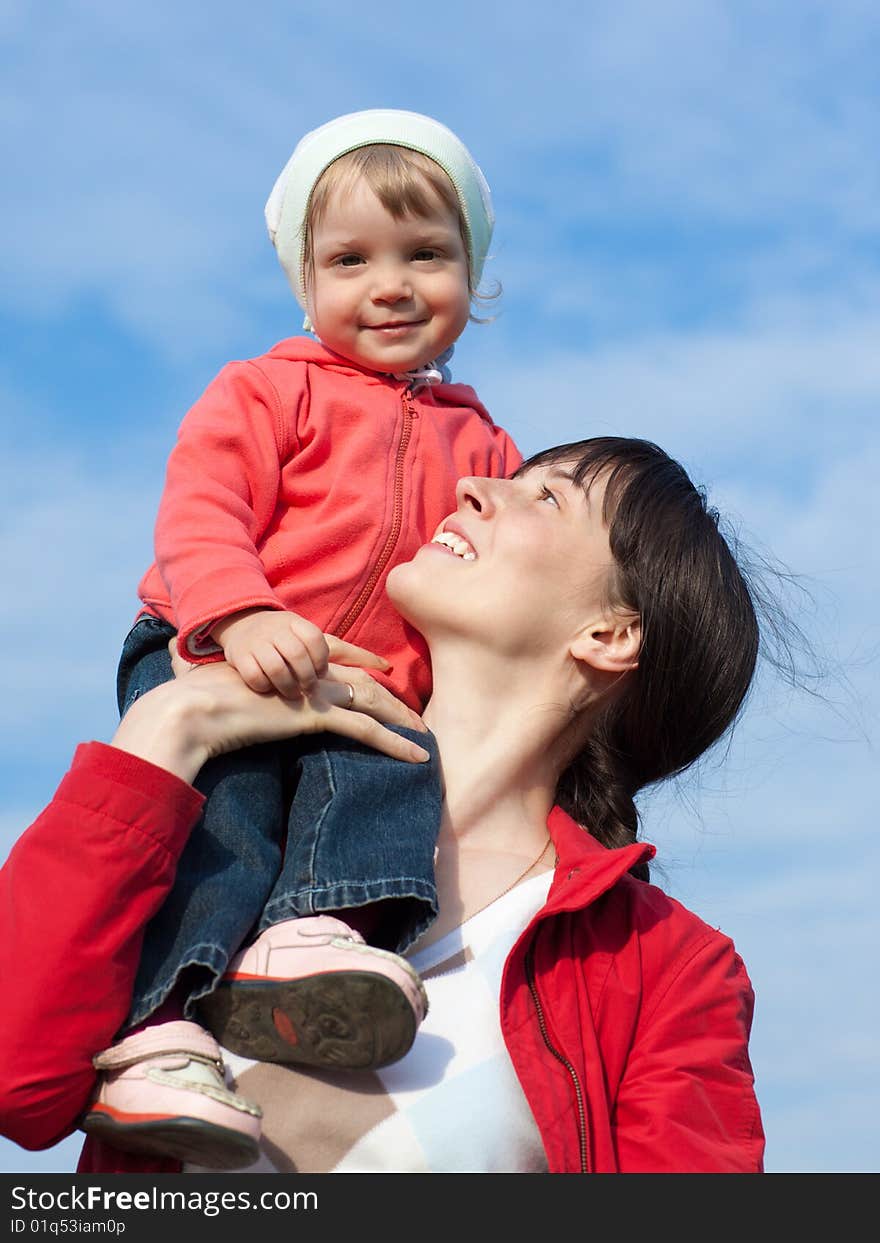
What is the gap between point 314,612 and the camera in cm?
411

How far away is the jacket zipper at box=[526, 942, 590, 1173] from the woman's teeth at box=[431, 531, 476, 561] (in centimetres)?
106

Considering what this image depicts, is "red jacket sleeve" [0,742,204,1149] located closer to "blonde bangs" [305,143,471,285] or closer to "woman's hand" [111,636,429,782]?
"woman's hand" [111,636,429,782]

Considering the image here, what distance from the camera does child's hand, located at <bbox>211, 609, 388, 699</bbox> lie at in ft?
11.6

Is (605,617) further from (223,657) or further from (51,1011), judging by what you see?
(51,1011)

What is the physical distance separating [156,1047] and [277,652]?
935 mm

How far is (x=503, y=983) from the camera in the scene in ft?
11.7

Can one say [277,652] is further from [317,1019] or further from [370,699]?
[317,1019]

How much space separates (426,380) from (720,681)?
4.16ft

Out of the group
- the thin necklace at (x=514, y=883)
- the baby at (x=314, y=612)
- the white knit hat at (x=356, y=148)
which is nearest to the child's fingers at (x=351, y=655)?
the baby at (x=314, y=612)

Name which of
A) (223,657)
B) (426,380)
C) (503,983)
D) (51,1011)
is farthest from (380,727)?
(426,380)

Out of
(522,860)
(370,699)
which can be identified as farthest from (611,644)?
(370,699)

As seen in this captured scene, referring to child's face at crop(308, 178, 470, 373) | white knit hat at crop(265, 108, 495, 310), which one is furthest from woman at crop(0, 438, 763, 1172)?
white knit hat at crop(265, 108, 495, 310)

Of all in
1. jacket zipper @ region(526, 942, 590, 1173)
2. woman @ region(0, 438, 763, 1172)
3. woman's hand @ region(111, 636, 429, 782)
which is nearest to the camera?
woman @ region(0, 438, 763, 1172)
